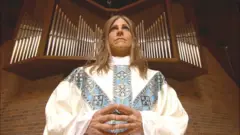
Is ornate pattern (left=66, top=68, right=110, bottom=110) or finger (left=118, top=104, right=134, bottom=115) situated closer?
finger (left=118, top=104, right=134, bottom=115)

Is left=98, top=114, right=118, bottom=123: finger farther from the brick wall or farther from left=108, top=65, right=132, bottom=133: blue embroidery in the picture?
the brick wall

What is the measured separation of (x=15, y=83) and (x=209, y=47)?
237 centimetres

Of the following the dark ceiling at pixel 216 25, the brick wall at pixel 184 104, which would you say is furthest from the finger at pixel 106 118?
the dark ceiling at pixel 216 25

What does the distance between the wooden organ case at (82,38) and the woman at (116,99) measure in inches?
22.1

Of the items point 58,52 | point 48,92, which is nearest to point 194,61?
point 58,52

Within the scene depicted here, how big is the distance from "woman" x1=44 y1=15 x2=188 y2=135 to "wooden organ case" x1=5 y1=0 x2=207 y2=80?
56 centimetres

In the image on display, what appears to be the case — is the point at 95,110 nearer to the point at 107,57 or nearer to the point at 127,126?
the point at 127,126

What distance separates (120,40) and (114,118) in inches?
28.4

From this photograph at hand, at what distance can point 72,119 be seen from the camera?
1.54 meters

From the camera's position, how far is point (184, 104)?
9.22 ft

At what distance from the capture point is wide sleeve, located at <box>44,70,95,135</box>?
1526mm


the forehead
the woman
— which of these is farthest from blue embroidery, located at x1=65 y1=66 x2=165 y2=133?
the forehead

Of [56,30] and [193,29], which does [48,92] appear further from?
Result: [193,29]

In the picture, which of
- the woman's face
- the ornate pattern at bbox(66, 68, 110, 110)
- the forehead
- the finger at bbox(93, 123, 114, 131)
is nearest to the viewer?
the finger at bbox(93, 123, 114, 131)
